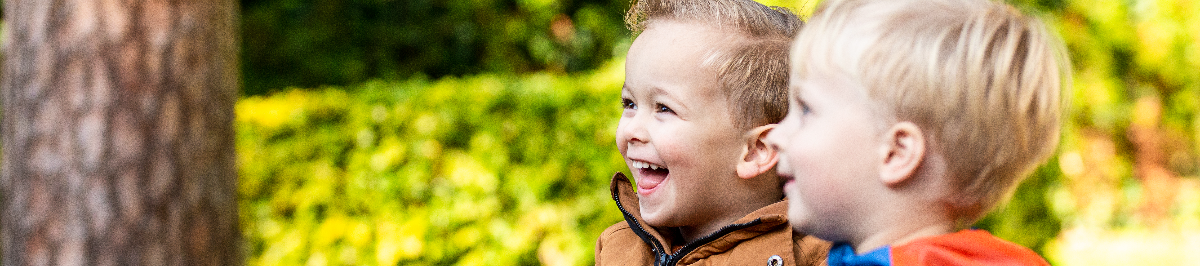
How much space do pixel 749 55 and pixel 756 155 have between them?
15 cm

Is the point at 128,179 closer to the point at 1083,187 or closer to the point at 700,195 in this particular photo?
the point at 700,195

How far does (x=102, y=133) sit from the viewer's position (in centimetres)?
344

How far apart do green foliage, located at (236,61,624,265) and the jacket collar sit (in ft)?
8.61

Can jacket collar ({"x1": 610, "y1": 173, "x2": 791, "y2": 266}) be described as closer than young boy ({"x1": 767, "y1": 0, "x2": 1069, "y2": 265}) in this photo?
No

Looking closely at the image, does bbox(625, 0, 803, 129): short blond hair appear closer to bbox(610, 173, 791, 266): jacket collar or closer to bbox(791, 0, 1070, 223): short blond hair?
bbox(610, 173, 791, 266): jacket collar

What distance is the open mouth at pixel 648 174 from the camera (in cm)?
137

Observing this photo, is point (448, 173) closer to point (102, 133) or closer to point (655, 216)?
point (102, 133)

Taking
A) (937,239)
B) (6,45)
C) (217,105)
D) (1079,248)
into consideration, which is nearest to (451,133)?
(217,105)

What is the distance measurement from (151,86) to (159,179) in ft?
1.21

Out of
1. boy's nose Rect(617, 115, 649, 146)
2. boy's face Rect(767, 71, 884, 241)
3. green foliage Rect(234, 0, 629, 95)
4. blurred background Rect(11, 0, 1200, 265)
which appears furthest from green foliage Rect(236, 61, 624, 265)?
boy's face Rect(767, 71, 884, 241)

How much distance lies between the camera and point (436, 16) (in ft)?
20.8

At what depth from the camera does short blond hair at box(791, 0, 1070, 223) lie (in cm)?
88

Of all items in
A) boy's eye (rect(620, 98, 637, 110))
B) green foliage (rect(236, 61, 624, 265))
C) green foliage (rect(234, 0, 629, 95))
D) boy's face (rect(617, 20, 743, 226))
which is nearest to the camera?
boy's face (rect(617, 20, 743, 226))

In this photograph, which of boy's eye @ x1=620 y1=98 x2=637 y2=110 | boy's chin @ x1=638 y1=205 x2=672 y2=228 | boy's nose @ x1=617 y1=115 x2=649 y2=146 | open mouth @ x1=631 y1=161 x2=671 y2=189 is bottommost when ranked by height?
boy's chin @ x1=638 y1=205 x2=672 y2=228
